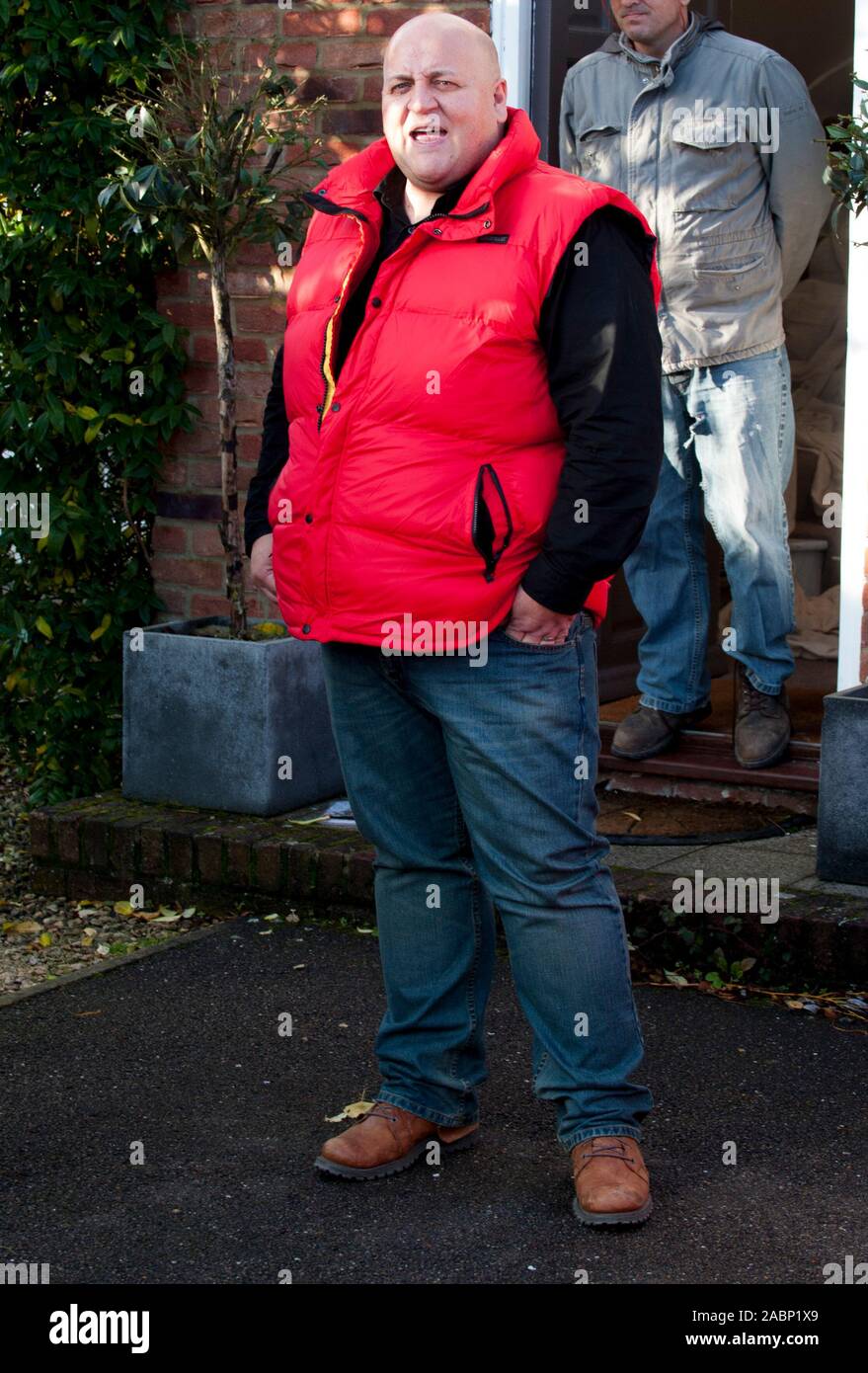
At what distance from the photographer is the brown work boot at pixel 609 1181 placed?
3.24 m

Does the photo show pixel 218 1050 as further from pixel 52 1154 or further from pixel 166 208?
pixel 166 208

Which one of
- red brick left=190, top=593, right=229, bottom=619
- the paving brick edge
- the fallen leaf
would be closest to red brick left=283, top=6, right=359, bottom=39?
red brick left=190, top=593, right=229, bottom=619

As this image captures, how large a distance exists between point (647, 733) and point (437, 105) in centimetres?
293

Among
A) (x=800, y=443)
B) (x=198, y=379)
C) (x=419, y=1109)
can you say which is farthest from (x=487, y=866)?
(x=800, y=443)

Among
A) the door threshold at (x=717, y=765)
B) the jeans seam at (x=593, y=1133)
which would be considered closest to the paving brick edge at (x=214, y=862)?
the door threshold at (x=717, y=765)

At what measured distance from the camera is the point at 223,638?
5.56m

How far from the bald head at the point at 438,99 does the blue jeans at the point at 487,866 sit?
2.61ft

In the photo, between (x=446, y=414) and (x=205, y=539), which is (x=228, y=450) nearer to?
(x=205, y=539)

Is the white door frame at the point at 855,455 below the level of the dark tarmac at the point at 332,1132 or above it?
above

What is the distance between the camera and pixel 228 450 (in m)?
5.63

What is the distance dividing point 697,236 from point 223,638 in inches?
70.1

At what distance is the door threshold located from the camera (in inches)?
217

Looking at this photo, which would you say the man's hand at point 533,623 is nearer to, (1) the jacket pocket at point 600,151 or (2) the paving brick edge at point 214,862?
(2) the paving brick edge at point 214,862

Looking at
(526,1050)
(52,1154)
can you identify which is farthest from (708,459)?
(52,1154)
